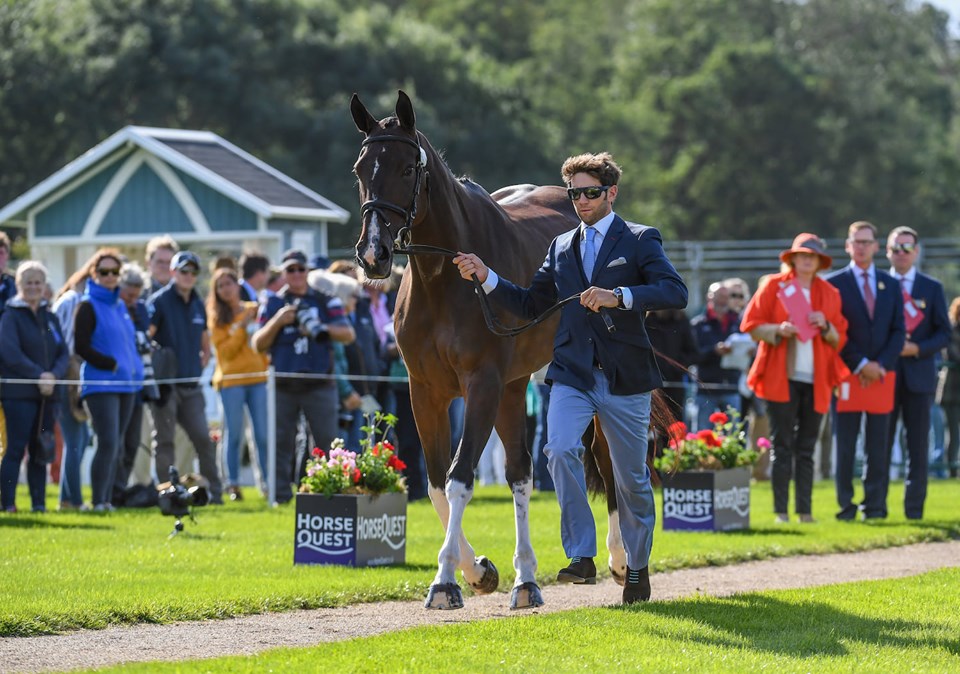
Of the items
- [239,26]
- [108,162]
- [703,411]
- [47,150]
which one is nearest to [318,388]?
[703,411]

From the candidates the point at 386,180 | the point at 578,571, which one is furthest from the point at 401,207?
the point at 578,571

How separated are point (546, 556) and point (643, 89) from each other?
1752 inches

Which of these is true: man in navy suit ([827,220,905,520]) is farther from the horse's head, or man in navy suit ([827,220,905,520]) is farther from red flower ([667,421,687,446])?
the horse's head

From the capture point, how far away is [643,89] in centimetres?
5322

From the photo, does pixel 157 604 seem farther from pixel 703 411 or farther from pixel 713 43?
pixel 713 43

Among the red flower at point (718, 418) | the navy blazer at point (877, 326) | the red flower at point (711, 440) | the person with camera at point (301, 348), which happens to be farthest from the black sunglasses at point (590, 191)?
the person with camera at point (301, 348)

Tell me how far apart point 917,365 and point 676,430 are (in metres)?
3.62

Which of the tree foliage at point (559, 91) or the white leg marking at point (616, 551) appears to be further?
the tree foliage at point (559, 91)

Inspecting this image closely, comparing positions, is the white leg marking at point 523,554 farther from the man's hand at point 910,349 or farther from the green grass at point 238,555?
the man's hand at point 910,349

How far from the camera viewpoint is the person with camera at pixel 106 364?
504 inches

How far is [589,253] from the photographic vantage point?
779 cm

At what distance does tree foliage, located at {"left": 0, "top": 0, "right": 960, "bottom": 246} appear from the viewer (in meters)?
36.8

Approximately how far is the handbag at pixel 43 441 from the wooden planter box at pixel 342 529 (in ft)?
12.4

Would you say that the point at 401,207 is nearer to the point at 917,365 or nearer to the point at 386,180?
the point at 386,180
